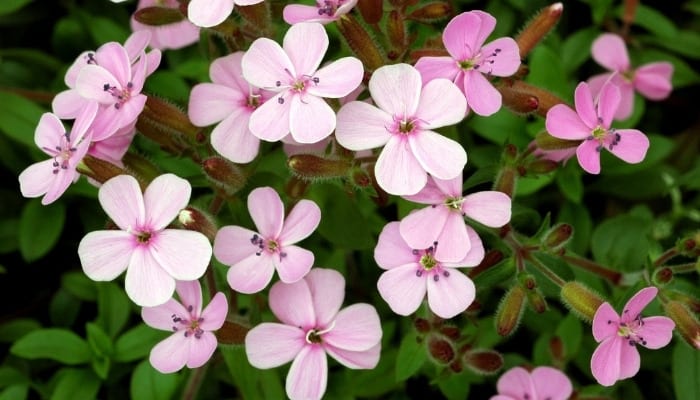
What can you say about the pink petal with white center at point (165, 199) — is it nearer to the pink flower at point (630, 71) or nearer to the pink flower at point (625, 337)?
the pink flower at point (625, 337)

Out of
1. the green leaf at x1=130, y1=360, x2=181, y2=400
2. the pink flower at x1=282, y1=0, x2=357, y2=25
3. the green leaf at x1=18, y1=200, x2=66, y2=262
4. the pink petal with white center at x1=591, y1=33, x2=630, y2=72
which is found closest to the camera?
the pink flower at x1=282, y1=0, x2=357, y2=25

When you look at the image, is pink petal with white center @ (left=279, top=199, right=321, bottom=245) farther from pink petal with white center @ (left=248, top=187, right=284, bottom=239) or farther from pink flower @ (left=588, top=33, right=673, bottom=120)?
pink flower @ (left=588, top=33, right=673, bottom=120)

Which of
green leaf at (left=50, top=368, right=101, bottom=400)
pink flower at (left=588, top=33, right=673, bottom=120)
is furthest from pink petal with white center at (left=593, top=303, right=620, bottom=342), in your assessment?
green leaf at (left=50, top=368, right=101, bottom=400)

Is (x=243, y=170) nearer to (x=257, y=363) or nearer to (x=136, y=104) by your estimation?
(x=136, y=104)

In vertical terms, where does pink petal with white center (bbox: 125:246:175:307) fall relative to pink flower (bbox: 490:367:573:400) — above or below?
above

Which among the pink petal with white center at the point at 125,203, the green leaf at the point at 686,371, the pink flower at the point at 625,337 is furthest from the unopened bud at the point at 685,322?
the pink petal with white center at the point at 125,203

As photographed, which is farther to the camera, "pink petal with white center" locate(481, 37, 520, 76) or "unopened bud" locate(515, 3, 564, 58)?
"unopened bud" locate(515, 3, 564, 58)

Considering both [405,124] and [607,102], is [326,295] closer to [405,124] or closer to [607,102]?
[405,124]
